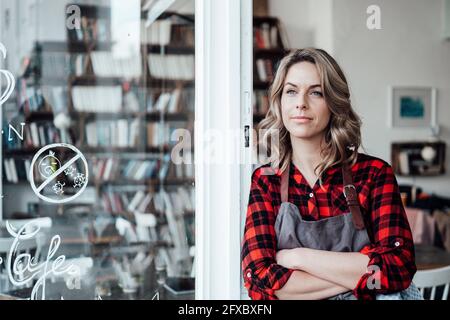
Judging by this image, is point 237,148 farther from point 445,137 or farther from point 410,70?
point 445,137

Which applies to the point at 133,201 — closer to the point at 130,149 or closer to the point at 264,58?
the point at 130,149

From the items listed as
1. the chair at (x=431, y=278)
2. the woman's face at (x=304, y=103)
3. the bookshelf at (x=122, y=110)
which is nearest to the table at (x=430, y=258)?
the chair at (x=431, y=278)

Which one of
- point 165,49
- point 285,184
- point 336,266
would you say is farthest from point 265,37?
point 165,49

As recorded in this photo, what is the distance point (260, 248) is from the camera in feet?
6.50

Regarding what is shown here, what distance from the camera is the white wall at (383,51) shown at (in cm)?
213

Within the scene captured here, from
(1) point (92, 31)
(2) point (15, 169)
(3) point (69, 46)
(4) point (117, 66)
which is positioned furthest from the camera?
(4) point (117, 66)

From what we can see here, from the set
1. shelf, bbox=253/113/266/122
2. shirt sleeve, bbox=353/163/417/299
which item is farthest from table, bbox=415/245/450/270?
shelf, bbox=253/113/266/122

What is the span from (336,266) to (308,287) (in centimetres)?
13

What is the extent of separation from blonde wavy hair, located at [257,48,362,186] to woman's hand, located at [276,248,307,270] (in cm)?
32

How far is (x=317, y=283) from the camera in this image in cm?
189

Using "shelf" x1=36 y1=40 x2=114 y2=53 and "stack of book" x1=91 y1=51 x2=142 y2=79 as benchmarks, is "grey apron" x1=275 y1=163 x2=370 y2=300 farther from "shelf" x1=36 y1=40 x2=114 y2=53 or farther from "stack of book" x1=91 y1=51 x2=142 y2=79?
"stack of book" x1=91 y1=51 x2=142 y2=79

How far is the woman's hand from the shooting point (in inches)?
75.2
